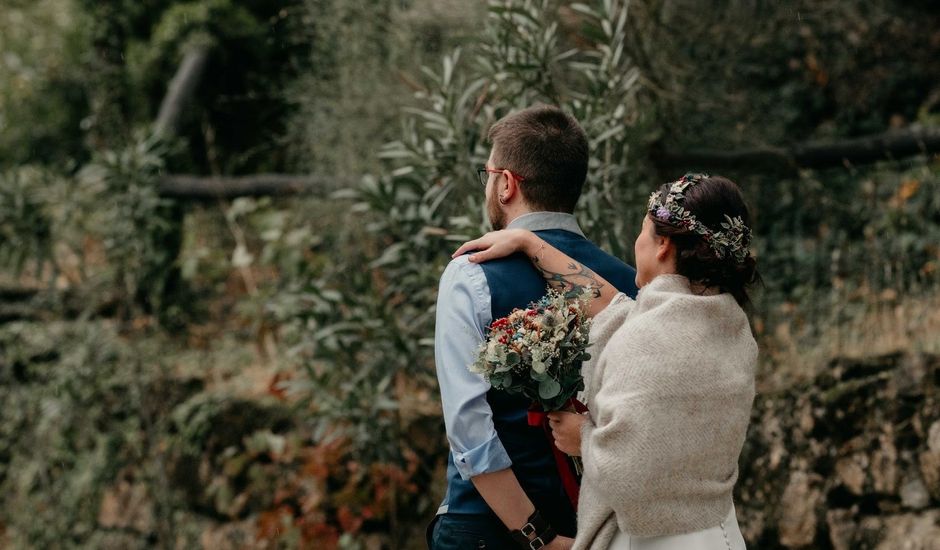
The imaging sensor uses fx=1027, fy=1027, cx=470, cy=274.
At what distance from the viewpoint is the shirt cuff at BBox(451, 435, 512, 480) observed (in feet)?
7.52

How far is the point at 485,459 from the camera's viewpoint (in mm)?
2291

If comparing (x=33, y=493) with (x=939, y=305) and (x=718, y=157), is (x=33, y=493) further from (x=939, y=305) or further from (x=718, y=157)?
(x=939, y=305)

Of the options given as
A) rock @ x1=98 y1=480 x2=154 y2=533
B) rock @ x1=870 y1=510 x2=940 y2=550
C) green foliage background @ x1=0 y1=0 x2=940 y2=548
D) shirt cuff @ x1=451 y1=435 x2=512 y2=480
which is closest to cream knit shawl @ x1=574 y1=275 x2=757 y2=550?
shirt cuff @ x1=451 y1=435 x2=512 y2=480

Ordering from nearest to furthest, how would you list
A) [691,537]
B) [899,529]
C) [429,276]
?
1. [691,537]
2. [899,529]
3. [429,276]

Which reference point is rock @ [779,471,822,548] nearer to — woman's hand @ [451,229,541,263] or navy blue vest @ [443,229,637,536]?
navy blue vest @ [443,229,637,536]

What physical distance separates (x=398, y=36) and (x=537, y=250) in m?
4.43

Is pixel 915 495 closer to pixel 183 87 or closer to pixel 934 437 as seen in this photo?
pixel 934 437

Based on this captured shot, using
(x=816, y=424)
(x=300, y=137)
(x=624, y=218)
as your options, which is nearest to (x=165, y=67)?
(x=300, y=137)

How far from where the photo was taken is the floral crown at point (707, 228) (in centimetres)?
216

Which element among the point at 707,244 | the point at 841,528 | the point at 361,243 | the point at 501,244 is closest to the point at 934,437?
the point at 841,528

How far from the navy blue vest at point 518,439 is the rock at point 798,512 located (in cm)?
265

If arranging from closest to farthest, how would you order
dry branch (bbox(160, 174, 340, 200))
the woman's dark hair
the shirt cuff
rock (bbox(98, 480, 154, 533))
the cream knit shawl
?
the cream knit shawl
the woman's dark hair
the shirt cuff
rock (bbox(98, 480, 154, 533))
dry branch (bbox(160, 174, 340, 200))

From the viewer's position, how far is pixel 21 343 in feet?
24.6

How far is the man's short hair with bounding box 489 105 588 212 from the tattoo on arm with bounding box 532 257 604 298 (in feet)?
0.54
